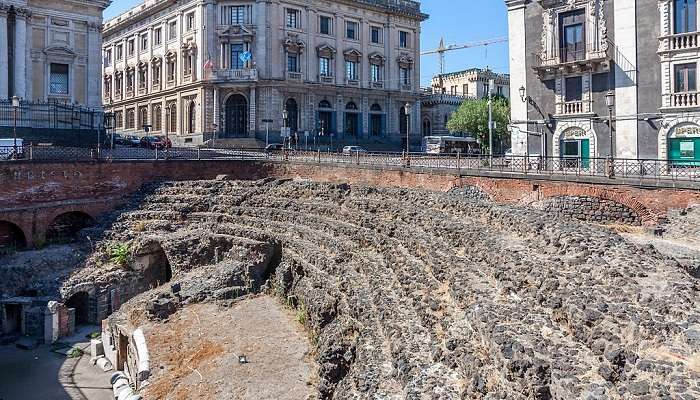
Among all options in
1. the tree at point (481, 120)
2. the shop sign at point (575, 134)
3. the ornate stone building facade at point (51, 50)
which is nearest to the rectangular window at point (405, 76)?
the tree at point (481, 120)

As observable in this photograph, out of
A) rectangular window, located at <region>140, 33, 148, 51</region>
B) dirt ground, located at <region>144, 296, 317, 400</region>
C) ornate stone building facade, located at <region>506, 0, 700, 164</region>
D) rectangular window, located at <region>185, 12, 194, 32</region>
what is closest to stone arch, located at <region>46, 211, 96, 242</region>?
dirt ground, located at <region>144, 296, 317, 400</region>

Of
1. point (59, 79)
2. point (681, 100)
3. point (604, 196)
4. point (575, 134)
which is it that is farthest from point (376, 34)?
point (604, 196)

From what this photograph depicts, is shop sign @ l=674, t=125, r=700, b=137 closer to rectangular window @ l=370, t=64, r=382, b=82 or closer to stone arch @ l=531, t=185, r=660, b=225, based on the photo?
stone arch @ l=531, t=185, r=660, b=225

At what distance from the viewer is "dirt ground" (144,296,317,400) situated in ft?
43.7

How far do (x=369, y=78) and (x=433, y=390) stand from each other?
55956mm

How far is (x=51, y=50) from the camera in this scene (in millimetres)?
42125

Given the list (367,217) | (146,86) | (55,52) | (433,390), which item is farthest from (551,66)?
(146,86)

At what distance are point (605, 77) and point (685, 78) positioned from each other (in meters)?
3.71

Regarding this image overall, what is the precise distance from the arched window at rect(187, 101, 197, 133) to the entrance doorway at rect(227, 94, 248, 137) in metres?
3.55

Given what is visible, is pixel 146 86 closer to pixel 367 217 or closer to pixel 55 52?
pixel 55 52

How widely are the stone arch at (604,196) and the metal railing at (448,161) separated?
55 cm

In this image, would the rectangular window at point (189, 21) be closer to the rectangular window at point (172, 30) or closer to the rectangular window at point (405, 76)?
the rectangular window at point (172, 30)

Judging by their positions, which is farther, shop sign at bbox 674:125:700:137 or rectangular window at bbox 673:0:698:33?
shop sign at bbox 674:125:700:137

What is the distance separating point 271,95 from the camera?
55.5 m
